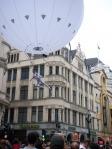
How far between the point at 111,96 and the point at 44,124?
27887 millimetres

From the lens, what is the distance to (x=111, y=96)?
2475 inches

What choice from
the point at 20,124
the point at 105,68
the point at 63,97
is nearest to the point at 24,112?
the point at 20,124

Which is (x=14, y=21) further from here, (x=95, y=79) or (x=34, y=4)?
(x=95, y=79)

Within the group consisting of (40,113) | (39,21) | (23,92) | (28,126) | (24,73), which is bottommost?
(28,126)

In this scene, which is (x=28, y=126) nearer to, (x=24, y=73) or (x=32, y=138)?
(x=24, y=73)

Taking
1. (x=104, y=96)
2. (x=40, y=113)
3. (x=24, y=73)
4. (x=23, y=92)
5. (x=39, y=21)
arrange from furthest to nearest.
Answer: (x=104, y=96) < (x=24, y=73) < (x=23, y=92) < (x=40, y=113) < (x=39, y=21)

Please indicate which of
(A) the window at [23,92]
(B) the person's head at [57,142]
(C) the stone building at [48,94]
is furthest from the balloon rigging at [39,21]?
(A) the window at [23,92]

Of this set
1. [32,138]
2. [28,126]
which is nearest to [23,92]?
[28,126]

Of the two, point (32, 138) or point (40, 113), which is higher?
point (40, 113)

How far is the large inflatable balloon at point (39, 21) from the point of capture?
7.85 m

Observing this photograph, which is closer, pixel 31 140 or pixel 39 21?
pixel 31 140

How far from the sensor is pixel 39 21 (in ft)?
26.5

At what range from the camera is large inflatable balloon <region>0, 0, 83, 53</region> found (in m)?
7.85

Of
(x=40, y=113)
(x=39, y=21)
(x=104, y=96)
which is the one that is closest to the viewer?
(x=39, y=21)
